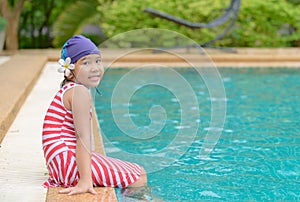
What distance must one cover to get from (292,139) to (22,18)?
29.9 ft

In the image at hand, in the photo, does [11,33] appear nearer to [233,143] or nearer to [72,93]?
[233,143]

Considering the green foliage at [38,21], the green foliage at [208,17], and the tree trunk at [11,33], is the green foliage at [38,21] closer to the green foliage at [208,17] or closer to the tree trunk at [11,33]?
the tree trunk at [11,33]

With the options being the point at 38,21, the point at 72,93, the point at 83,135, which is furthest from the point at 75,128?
the point at 38,21

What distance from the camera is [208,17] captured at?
11930mm

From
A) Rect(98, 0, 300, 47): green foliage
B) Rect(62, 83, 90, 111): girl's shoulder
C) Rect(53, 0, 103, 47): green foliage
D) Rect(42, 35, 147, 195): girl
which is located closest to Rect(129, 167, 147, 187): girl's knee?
Rect(42, 35, 147, 195): girl

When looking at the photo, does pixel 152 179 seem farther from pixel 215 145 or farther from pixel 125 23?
pixel 125 23

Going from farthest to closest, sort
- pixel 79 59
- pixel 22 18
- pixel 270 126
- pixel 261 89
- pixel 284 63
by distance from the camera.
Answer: pixel 22 18
pixel 284 63
pixel 261 89
pixel 270 126
pixel 79 59

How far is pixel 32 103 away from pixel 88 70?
9.58 feet

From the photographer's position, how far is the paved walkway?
3082 mm

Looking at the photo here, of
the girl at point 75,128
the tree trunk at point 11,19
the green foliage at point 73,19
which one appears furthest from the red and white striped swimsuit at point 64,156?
the green foliage at point 73,19

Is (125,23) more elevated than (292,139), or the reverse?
(292,139)

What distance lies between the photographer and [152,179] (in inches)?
152

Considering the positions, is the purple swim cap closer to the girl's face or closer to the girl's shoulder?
the girl's face

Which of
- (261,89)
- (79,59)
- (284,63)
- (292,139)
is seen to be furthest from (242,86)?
(79,59)
